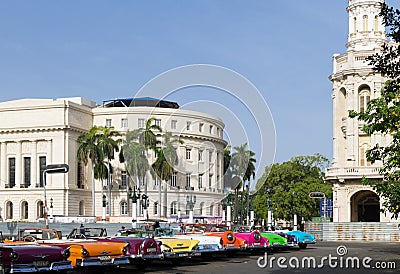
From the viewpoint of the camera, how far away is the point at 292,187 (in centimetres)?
9050

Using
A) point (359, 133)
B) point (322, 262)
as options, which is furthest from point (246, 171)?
point (322, 262)

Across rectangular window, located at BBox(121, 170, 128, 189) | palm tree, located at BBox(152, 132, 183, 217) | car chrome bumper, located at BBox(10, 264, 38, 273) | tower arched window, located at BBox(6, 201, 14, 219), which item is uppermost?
palm tree, located at BBox(152, 132, 183, 217)

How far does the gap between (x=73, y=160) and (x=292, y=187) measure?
3227 centimetres

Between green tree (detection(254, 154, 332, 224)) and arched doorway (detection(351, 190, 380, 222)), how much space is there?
1803cm

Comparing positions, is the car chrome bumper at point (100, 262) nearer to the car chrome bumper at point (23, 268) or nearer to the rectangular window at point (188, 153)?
the car chrome bumper at point (23, 268)

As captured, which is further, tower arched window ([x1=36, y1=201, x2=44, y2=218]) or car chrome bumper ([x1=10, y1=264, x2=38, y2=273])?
tower arched window ([x1=36, y1=201, x2=44, y2=218])

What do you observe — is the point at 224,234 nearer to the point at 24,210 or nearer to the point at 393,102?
the point at 393,102

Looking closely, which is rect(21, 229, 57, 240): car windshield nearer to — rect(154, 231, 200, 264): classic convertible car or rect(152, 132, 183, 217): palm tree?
rect(154, 231, 200, 264): classic convertible car

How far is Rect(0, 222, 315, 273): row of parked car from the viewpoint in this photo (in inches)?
659

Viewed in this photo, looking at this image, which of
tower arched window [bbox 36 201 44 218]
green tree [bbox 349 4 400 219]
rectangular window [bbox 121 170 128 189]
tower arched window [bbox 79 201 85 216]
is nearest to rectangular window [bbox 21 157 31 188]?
tower arched window [bbox 36 201 44 218]

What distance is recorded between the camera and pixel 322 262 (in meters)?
25.6

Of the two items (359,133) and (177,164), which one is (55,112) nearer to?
(177,164)

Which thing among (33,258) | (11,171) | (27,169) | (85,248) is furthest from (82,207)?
(33,258)

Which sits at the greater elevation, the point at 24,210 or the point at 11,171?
the point at 11,171
